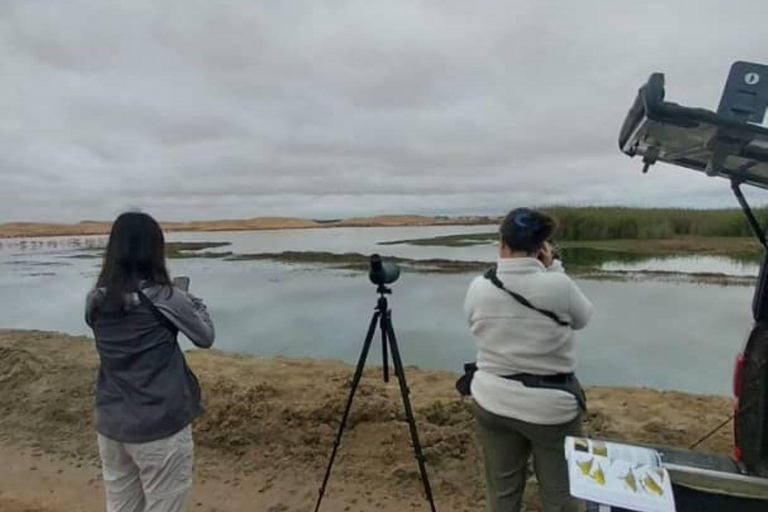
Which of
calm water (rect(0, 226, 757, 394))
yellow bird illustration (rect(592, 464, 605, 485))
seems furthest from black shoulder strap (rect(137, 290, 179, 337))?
calm water (rect(0, 226, 757, 394))

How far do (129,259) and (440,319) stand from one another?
7254mm

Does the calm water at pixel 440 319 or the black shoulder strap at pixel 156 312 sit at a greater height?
the black shoulder strap at pixel 156 312

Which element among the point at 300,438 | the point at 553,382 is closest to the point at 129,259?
the point at 553,382

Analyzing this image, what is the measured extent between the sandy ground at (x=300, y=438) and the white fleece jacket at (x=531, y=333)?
121cm

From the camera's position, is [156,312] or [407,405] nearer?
[156,312]

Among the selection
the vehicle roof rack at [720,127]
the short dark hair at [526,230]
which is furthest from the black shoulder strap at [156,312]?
the vehicle roof rack at [720,127]

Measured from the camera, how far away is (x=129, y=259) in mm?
1916

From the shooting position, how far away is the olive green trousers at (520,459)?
6.12 ft

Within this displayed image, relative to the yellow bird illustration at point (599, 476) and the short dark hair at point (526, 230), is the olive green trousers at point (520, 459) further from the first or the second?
the short dark hair at point (526, 230)

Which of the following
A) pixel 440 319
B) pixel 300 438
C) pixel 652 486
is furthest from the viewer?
pixel 440 319

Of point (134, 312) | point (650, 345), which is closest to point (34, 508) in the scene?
point (134, 312)

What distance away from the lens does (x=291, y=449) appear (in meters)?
3.42

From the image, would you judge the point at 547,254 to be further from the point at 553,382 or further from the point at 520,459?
the point at 520,459

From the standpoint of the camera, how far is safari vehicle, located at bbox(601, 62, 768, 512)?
140 centimetres
